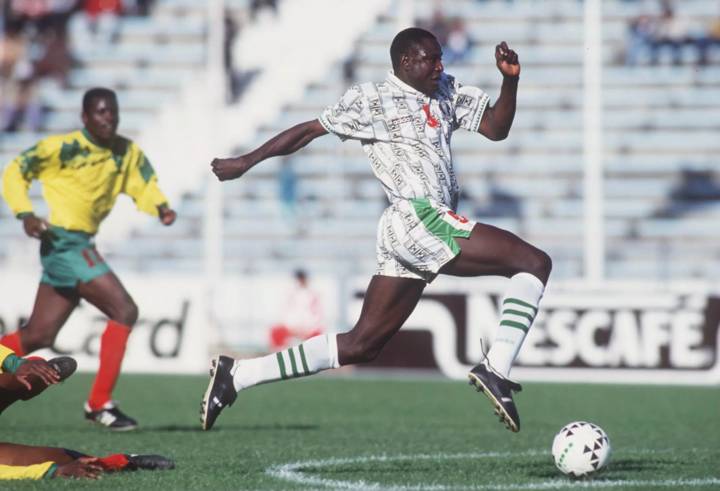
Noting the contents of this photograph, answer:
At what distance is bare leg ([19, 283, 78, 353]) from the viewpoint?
10.2 meters

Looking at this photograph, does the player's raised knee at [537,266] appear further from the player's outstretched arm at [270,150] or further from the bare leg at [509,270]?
the player's outstretched arm at [270,150]

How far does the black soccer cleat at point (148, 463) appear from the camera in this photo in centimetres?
726

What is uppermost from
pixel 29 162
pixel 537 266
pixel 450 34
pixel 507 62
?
pixel 450 34

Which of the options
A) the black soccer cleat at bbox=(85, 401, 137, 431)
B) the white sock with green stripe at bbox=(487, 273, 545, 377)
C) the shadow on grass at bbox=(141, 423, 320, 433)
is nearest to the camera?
the white sock with green stripe at bbox=(487, 273, 545, 377)

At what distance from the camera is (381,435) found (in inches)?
395

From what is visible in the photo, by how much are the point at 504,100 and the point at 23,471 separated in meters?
3.09

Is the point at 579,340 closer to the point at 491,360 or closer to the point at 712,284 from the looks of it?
the point at 712,284

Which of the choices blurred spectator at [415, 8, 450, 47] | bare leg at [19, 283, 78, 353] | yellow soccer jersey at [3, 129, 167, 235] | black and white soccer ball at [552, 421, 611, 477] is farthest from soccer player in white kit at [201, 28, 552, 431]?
blurred spectator at [415, 8, 450, 47]

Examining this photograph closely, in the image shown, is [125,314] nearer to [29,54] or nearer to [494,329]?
[494,329]

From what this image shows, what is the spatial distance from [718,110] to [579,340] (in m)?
9.22

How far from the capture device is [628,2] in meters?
26.1

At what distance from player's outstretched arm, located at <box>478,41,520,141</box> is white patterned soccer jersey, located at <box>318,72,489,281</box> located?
0.71 ft

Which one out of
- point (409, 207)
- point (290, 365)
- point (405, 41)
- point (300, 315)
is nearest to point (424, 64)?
point (405, 41)

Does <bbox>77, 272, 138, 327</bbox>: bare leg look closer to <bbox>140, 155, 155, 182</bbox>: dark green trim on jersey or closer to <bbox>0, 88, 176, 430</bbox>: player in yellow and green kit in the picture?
<bbox>0, 88, 176, 430</bbox>: player in yellow and green kit
